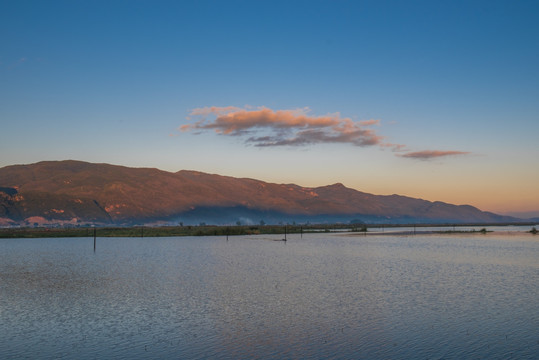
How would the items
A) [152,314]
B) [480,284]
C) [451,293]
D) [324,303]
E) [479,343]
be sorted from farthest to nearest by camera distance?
→ 1. [480,284]
2. [451,293]
3. [324,303]
4. [152,314]
5. [479,343]

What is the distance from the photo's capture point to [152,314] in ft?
94.1

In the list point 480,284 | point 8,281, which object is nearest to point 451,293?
point 480,284

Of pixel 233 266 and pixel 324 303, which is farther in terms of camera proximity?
pixel 233 266

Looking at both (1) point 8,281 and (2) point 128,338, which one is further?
(1) point 8,281

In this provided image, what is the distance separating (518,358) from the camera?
19625mm

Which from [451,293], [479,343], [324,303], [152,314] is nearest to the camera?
[479,343]

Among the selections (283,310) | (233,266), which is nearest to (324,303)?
(283,310)

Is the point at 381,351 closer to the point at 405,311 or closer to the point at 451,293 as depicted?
the point at 405,311

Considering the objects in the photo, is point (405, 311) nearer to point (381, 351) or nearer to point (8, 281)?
point (381, 351)

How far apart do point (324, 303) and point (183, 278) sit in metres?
19.2

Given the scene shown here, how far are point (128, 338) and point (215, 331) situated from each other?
4330mm

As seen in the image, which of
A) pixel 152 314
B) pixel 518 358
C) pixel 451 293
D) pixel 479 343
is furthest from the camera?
pixel 451 293

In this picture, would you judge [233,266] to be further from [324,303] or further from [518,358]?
[518,358]

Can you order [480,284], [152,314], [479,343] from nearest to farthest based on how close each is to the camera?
[479,343], [152,314], [480,284]
